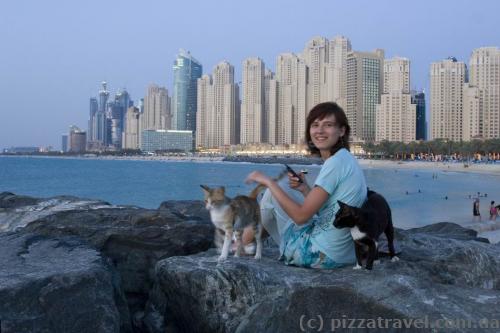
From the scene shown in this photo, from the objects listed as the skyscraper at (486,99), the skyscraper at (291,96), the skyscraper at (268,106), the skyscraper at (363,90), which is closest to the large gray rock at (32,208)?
the skyscraper at (486,99)

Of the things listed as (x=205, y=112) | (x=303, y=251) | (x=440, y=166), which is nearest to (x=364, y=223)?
(x=303, y=251)

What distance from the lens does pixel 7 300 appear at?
9.81 feet

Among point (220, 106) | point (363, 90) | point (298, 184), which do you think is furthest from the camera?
point (220, 106)

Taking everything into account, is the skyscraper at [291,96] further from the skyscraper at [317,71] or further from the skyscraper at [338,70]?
the skyscraper at [338,70]

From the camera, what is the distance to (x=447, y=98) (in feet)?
405

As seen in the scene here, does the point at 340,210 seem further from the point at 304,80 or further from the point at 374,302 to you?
the point at 304,80

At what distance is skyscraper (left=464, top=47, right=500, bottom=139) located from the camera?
11769 cm

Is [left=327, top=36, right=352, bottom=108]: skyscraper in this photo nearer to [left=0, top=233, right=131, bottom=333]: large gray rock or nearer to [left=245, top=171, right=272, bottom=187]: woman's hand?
[left=245, top=171, right=272, bottom=187]: woman's hand

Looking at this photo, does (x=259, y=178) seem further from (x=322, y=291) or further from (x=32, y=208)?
(x=32, y=208)

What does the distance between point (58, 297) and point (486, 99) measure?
129 meters

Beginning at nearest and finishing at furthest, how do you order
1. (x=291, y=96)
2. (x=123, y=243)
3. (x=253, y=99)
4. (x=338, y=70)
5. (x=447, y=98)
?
(x=123, y=243) < (x=447, y=98) < (x=338, y=70) < (x=291, y=96) < (x=253, y=99)

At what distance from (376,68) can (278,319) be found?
149648 mm

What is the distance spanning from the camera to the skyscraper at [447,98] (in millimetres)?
123312

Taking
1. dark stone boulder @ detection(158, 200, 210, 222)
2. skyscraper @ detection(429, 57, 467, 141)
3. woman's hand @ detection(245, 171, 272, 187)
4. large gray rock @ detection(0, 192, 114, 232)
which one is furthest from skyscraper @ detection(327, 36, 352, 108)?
woman's hand @ detection(245, 171, 272, 187)
